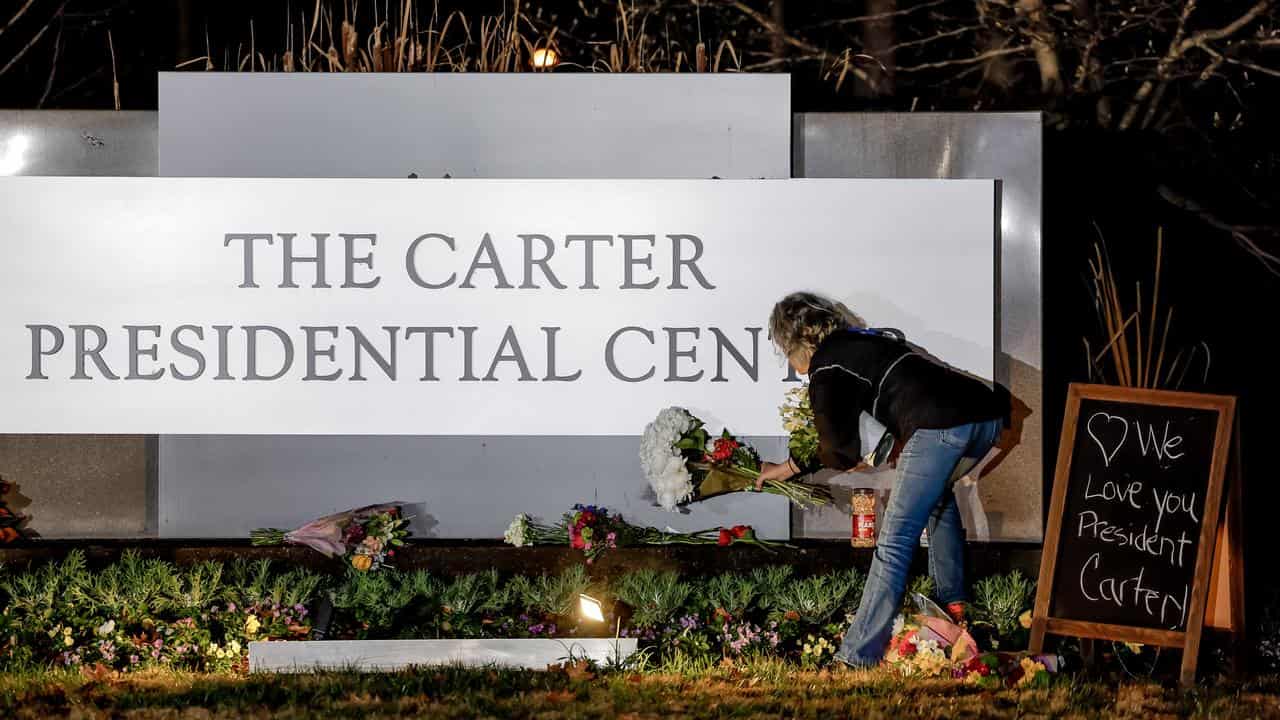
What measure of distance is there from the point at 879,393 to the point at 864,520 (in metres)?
0.97

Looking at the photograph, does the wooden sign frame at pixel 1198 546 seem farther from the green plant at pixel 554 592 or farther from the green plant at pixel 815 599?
the green plant at pixel 554 592

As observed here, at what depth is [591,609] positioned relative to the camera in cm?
538

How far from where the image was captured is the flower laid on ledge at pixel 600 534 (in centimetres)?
573

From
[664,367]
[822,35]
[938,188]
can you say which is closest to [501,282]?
[664,367]

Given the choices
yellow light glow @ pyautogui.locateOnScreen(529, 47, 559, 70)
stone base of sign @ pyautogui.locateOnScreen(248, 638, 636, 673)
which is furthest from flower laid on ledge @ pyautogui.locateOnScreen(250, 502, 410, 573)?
yellow light glow @ pyautogui.locateOnScreen(529, 47, 559, 70)

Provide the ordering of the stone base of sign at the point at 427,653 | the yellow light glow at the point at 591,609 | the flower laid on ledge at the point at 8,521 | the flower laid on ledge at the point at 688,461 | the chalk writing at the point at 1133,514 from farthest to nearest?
the flower laid on ledge at the point at 8,521
the flower laid on ledge at the point at 688,461
the yellow light glow at the point at 591,609
the stone base of sign at the point at 427,653
the chalk writing at the point at 1133,514

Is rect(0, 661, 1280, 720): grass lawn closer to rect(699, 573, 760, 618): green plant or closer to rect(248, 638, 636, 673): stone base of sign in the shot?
rect(248, 638, 636, 673): stone base of sign

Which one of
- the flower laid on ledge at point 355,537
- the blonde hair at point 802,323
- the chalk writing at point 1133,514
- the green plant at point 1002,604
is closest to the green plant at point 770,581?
the green plant at point 1002,604

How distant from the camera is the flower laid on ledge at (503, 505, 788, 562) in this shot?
5.73m

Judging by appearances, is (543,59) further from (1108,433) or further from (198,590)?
(1108,433)

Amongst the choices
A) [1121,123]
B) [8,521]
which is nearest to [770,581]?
[8,521]

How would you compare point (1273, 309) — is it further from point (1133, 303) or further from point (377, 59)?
point (377, 59)

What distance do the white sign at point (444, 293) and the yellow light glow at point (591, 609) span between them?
88 centimetres

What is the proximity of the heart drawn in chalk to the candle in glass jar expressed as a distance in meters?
1.09
